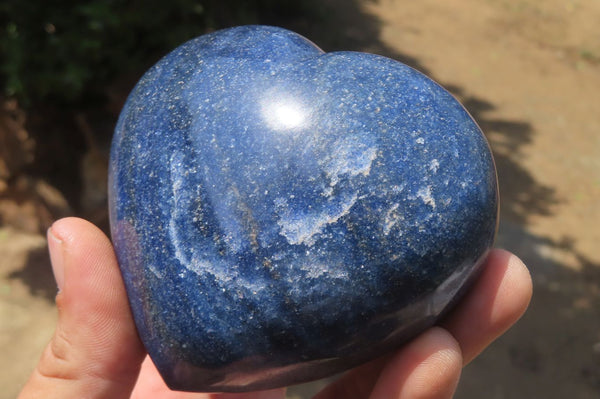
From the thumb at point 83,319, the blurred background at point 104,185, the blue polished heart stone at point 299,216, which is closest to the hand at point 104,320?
the thumb at point 83,319

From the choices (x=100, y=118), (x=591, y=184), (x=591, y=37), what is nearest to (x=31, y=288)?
(x=100, y=118)

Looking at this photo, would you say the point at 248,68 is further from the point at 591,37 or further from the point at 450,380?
the point at 591,37

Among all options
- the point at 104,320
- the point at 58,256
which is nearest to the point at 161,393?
the point at 104,320

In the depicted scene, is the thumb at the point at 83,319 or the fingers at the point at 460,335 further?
the thumb at the point at 83,319

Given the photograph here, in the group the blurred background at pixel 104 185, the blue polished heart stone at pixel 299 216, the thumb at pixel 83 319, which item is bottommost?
the blurred background at pixel 104 185

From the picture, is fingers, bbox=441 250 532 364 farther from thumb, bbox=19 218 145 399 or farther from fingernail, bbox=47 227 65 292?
fingernail, bbox=47 227 65 292

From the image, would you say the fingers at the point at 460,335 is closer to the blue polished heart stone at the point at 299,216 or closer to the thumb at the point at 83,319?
the blue polished heart stone at the point at 299,216

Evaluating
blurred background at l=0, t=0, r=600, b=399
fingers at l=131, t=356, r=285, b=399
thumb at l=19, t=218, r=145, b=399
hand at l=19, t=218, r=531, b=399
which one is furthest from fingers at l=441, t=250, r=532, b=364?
blurred background at l=0, t=0, r=600, b=399
